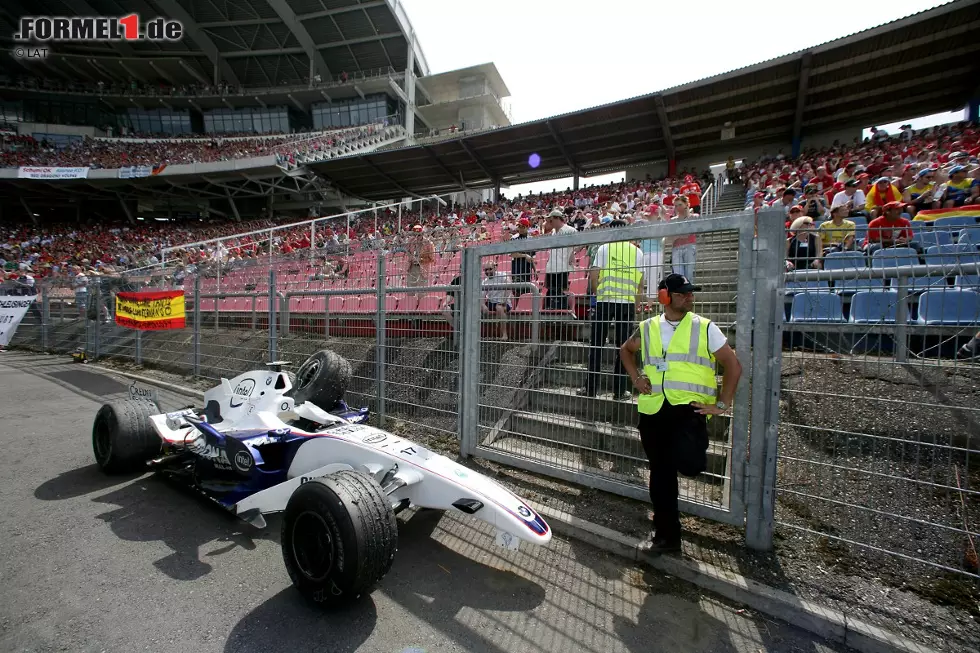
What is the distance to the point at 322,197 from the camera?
1425 inches

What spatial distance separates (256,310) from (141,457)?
134 inches

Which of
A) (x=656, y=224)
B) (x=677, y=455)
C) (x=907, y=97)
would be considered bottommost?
(x=677, y=455)

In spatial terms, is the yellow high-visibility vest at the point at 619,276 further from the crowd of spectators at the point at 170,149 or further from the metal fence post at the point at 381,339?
the crowd of spectators at the point at 170,149

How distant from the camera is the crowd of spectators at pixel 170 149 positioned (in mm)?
33781

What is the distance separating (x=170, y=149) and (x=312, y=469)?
1832 inches

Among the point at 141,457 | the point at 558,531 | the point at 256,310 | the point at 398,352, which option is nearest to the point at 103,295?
the point at 256,310

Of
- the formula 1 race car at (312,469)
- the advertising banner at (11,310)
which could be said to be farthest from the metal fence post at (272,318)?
the advertising banner at (11,310)

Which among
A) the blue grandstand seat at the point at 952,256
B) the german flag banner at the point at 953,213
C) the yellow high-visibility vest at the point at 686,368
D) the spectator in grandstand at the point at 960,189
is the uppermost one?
the spectator in grandstand at the point at 960,189

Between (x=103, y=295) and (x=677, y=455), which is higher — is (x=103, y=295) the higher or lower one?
the higher one

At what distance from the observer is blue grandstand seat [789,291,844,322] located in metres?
2.90

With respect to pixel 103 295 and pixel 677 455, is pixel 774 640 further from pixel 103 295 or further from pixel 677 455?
pixel 103 295

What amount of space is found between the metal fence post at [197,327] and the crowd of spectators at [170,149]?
26.3 meters

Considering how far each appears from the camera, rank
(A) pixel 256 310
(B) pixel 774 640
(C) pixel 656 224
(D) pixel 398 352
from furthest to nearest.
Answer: (A) pixel 256 310 → (D) pixel 398 352 → (C) pixel 656 224 → (B) pixel 774 640

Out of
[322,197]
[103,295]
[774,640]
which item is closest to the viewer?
[774,640]
